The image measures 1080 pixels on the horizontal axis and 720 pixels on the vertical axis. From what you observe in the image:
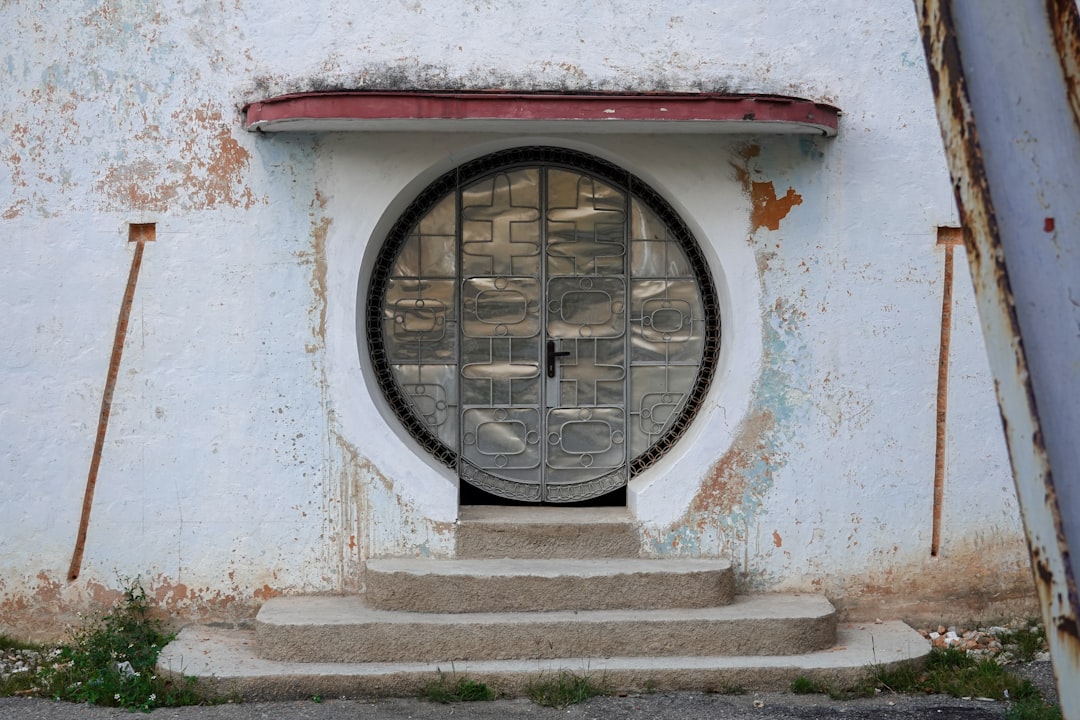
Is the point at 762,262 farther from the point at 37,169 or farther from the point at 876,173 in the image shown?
the point at 37,169

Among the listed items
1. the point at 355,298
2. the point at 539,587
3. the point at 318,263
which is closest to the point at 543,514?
the point at 539,587

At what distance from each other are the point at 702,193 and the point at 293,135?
211 cm

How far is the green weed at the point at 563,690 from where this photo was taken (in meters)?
4.83

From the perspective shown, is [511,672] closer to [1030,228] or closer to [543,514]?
[543,514]

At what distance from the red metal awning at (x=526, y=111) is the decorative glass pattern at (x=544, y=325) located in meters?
0.68

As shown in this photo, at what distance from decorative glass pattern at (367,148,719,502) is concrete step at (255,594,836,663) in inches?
37.7

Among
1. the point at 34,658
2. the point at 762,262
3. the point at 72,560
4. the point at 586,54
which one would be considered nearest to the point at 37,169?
the point at 72,560

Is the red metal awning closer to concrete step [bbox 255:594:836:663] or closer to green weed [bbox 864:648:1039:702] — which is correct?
concrete step [bbox 255:594:836:663]

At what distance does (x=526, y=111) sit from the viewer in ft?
16.4

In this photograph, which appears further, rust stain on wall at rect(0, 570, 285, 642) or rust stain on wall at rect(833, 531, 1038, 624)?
rust stain on wall at rect(833, 531, 1038, 624)

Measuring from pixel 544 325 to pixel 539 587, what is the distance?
4.78ft

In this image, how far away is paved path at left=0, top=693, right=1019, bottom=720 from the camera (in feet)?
15.3

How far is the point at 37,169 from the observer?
5.38 meters

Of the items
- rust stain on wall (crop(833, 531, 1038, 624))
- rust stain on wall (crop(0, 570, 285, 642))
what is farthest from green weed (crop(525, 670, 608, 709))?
rust stain on wall (crop(0, 570, 285, 642))
